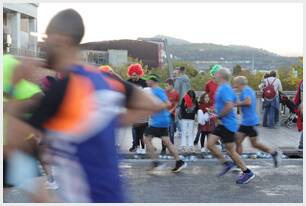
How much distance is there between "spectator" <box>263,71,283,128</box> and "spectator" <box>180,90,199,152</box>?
4.33m

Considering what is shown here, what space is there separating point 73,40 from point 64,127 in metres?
0.34

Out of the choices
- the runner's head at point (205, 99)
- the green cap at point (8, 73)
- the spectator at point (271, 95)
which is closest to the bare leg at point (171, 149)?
the runner's head at point (205, 99)

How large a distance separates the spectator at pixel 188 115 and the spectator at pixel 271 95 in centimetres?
433

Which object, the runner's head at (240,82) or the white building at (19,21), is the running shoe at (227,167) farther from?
the white building at (19,21)

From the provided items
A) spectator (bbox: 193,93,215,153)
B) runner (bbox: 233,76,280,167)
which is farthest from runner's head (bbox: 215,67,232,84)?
spectator (bbox: 193,93,215,153)

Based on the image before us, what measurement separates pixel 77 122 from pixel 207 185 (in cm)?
539

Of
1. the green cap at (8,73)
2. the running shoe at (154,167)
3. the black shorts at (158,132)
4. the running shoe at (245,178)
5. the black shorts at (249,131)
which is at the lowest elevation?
the running shoe at (154,167)

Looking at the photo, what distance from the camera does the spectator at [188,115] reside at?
33.4ft

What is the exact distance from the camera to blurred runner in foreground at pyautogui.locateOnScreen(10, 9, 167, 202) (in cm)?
209

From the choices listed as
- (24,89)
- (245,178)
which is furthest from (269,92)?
(24,89)

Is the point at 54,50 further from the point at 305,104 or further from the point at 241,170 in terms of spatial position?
the point at 305,104

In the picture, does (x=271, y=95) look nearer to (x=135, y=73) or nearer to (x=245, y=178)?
(x=135, y=73)

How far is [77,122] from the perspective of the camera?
209 cm

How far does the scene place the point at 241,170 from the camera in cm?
770
